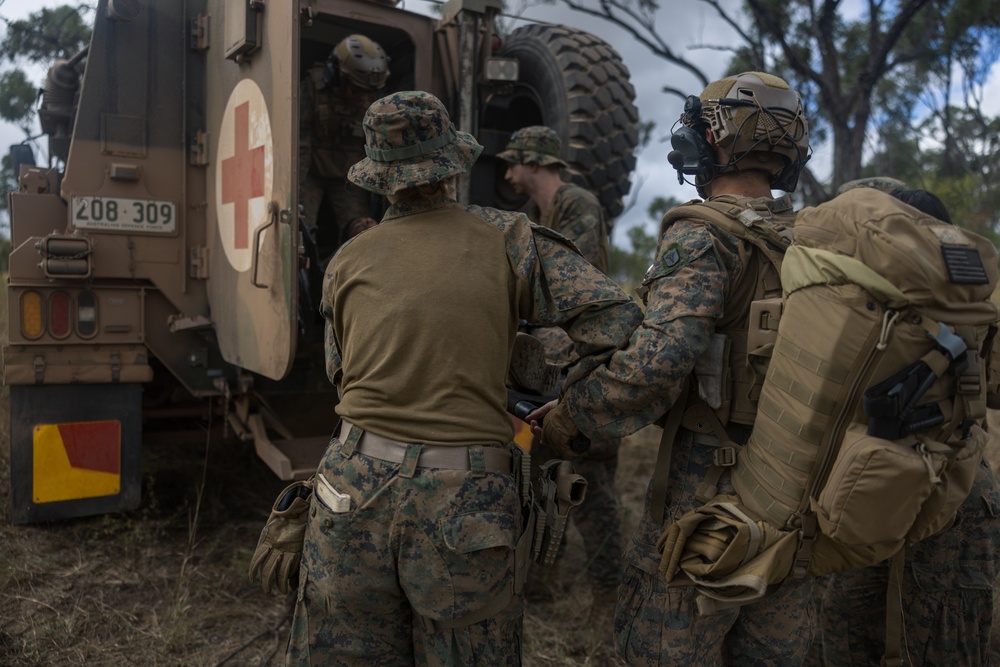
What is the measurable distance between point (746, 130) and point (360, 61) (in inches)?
82.1

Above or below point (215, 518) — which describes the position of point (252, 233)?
above

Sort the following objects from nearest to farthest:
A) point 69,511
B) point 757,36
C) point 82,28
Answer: point 69,511
point 82,28
point 757,36

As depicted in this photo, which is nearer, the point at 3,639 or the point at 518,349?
the point at 518,349

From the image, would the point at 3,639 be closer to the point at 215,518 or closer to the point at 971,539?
the point at 215,518

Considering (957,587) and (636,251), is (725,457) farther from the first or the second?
(636,251)

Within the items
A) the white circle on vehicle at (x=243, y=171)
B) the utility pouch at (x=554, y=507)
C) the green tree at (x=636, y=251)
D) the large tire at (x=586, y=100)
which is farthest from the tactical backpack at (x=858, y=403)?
the green tree at (x=636, y=251)

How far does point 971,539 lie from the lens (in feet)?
8.31

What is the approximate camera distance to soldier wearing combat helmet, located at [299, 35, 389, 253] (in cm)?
370

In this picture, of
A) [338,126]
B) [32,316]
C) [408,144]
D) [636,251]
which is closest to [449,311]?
[408,144]

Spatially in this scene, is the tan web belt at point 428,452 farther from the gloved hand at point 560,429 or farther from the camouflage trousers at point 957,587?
the camouflage trousers at point 957,587

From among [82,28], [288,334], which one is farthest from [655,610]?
[82,28]

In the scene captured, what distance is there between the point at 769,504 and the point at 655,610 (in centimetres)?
43

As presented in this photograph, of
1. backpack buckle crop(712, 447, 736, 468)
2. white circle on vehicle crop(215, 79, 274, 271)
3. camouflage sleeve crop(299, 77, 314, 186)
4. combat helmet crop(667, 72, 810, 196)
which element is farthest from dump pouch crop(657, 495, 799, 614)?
camouflage sleeve crop(299, 77, 314, 186)

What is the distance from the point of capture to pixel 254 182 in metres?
3.12
